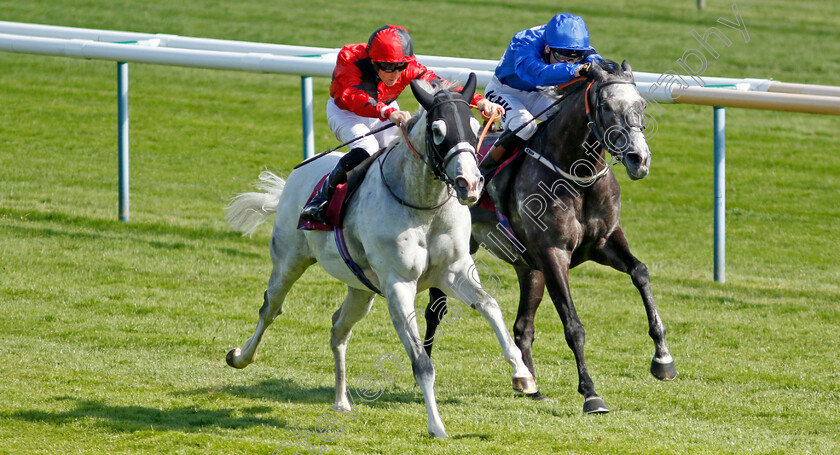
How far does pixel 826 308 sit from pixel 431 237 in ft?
16.6

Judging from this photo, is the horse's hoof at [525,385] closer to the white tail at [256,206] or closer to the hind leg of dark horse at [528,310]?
the hind leg of dark horse at [528,310]

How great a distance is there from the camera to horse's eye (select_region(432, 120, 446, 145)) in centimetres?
490

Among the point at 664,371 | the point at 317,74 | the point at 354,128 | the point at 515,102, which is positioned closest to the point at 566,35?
the point at 515,102

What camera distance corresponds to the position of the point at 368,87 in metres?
6.06

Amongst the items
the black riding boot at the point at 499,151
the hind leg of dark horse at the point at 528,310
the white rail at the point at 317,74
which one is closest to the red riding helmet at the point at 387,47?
the black riding boot at the point at 499,151

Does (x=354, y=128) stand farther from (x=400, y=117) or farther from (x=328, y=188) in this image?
(x=400, y=117)

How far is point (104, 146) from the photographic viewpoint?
15031mm

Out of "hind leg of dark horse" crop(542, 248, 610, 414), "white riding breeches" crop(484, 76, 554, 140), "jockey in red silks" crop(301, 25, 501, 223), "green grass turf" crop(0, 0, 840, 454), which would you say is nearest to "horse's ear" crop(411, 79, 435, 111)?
"jockey in red silks" crop(301, 25, 501, 223)

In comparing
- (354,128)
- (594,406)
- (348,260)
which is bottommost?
(594,406)

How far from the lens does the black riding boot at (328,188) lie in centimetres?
585

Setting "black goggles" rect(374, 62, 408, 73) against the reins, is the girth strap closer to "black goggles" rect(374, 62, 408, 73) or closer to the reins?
"black goggles" rect(374, 62, 408, 73)

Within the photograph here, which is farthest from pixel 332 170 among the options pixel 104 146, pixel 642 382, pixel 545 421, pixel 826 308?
pixel 104 146

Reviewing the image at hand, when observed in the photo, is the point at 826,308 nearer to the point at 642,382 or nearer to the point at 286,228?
the point at 642,382

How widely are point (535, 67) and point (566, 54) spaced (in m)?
0.23
